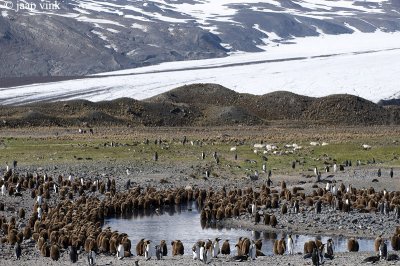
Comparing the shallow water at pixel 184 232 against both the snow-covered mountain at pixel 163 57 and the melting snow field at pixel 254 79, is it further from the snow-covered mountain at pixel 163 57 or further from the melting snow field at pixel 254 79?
the snow-covered mountain at pixel 163 57

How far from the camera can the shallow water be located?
84.6 ft

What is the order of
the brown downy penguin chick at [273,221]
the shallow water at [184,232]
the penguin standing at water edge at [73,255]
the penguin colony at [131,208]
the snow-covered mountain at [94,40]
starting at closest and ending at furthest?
the penguin standing at water edge at [73,255]
the penguin colony at [131,208]
the shallow water at [184,232]
the brown downy penguin chick at [273,221]
the snow-covered mountain at [94,40]

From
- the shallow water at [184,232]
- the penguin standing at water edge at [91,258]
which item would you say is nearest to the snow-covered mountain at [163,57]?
the shallow water at [184,232]

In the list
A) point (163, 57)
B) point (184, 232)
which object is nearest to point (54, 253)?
point (184, 232)

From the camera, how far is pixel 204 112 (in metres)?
74.8

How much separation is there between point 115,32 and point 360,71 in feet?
247

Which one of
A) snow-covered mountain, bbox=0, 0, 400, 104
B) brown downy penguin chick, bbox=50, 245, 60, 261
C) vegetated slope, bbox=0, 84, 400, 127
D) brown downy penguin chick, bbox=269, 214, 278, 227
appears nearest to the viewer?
brown downy penguin chick, bbox=50, 245, 60, 261

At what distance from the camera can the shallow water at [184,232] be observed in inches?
1015

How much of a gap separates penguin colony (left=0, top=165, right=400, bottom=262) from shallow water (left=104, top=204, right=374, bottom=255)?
2.00 ft

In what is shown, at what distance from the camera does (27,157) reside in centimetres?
4772

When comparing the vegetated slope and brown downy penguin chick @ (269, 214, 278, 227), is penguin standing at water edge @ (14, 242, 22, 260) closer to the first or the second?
brown downy penguin chick @ (269, 214, 278, 227)

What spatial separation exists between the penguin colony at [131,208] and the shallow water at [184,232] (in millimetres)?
608

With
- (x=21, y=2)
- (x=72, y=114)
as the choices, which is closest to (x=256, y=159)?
(x=72, y=114)

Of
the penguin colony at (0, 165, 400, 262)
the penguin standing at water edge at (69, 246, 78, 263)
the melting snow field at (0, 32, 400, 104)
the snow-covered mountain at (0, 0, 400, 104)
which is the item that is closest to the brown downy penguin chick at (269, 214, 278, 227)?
the penguin colony at (0, 165, 400, 262)
